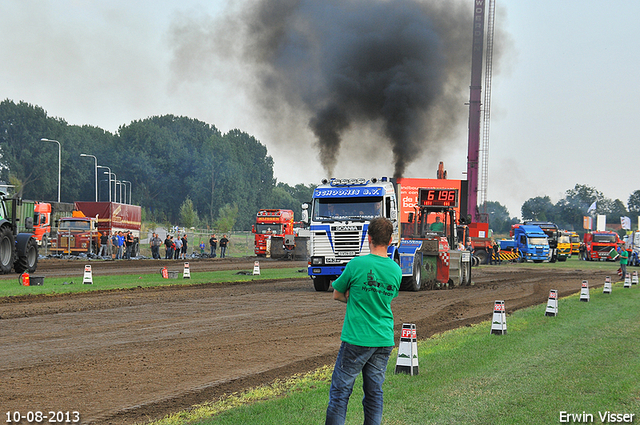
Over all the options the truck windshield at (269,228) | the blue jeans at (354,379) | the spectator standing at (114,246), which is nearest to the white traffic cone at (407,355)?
the blue jeans at (354,379)

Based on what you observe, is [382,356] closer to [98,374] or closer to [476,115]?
[98,374]

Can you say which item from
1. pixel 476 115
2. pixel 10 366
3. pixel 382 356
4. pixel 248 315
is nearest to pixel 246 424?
pixel 382 356

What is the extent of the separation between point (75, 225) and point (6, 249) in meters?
19.9

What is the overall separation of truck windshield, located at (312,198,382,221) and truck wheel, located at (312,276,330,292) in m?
2.23

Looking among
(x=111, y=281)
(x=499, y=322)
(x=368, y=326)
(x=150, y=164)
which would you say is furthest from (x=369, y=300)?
(x=150, y=164)

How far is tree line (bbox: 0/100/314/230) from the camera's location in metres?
99.4

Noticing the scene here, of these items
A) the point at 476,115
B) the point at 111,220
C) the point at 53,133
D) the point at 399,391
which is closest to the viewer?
the point at 399,391

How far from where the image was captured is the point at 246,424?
A: 267 inches

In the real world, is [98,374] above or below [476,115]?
below

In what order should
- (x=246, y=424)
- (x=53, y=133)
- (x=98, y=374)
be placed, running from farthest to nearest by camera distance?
1. (x=53, y=133)
2. (x=98, y=374)
3. (x=246, y=424)

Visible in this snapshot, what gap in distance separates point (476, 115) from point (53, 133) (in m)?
73.9

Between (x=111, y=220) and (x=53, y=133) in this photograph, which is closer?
(x=111, y=220)

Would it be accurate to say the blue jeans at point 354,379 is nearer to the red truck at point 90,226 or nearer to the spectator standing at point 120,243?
the red truck at point 90,226

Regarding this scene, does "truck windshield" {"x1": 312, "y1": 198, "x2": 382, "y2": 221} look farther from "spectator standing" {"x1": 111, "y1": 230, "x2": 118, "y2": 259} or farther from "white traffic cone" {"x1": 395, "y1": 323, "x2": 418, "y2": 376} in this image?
"spectator standing" {"x1": 111, "y1": 230, "x2": 118, "y2": 259}
